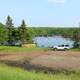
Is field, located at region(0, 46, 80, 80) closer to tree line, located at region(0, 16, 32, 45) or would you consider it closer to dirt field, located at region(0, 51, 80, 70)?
dirt field, located at region(0, 51, 80, 70)

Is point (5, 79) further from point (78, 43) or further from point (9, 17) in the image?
point (9, 17)

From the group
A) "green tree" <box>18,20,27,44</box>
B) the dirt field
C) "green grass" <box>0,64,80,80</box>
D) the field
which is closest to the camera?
"green grass" <box>0,64,80,80</box>

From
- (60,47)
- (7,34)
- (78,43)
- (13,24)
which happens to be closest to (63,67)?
(60,47)

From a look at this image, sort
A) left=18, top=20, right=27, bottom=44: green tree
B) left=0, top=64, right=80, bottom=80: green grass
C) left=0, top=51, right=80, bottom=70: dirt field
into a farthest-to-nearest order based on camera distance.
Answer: left=18, top=20, right=27, bottom=44: green tree
left=0, top=51, right=80, bottom=70: dirt field
left=0, top=64, right=80, bottom=80: green grass

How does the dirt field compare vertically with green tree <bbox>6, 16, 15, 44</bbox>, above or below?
below

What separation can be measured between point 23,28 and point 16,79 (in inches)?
3374

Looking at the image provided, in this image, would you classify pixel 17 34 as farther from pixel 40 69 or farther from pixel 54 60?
pixel 40 69

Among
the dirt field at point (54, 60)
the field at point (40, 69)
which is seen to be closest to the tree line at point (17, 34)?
the dirt field at point (54, 60)

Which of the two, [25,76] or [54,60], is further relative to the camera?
[54,60]

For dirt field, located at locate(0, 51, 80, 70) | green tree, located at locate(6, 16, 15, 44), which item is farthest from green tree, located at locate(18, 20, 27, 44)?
dirt field, located at locate(0, 51, 80, 70)

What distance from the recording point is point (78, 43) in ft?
246

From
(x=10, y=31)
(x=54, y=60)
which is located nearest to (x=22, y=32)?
(x=10, y=31)

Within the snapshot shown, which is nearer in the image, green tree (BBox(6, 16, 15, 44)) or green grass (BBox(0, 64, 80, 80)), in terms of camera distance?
green grass (BBox(0, 64, 80, 80))

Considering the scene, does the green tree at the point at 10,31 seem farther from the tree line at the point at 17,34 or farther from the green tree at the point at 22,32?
the green tree at the point at 22,32
